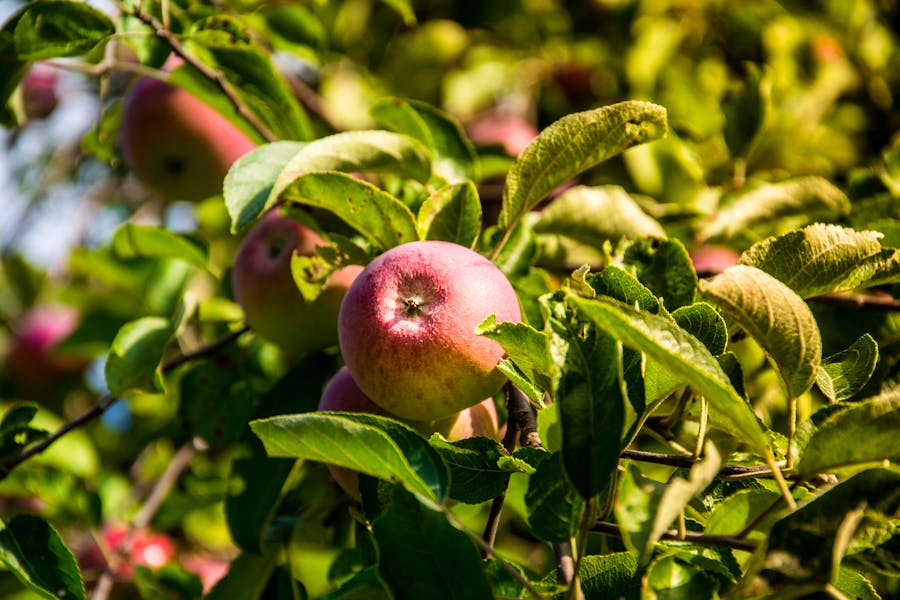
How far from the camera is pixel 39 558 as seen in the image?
1.06m

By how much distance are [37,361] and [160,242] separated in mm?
1780

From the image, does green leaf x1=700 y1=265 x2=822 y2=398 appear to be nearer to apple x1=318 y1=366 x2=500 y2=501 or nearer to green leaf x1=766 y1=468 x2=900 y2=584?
green leaf x1=766 y1=468 x2=900 y2=584

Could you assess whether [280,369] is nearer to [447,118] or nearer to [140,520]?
[140,520]

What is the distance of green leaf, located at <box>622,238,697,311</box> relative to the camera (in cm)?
94

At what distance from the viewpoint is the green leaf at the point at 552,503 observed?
2.54ft

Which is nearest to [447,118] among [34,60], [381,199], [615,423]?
[381,199]

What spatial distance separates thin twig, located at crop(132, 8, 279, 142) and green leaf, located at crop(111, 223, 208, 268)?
0.21 meters

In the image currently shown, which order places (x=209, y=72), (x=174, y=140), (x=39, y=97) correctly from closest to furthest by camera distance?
1. (x=209, y=72)
2. (x=174, y=140)
3. (x=39, y=97)

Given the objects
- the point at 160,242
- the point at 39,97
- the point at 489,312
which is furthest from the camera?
the point at 39,97

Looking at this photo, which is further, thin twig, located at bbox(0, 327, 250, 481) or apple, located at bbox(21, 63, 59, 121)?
apple, located at bbox(21, 63, 59, 121)

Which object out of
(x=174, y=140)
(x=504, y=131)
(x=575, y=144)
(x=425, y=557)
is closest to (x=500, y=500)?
(x=425, y=557)

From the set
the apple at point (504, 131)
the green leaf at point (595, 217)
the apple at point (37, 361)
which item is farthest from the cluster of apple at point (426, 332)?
the apple at point (37, 361)

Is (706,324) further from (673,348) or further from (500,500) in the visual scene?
(500,500)

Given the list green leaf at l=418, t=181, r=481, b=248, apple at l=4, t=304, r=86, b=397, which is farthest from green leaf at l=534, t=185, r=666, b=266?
apple at l=4, t=304, r=86, b=397
